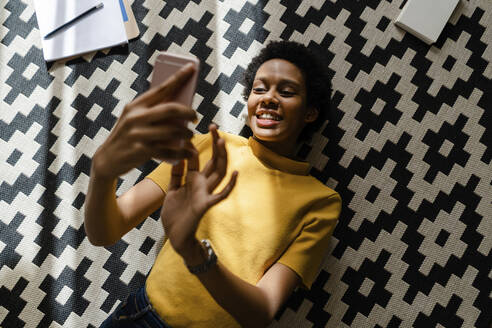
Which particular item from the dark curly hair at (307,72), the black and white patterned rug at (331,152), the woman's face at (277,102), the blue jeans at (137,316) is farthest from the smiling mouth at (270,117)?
the blue jeans at (137,316)

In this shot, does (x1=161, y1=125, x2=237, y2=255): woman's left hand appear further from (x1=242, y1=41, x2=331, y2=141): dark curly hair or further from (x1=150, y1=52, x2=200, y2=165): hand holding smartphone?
(x1=242, y1=41, x2=331, y2=141): dark curly hair

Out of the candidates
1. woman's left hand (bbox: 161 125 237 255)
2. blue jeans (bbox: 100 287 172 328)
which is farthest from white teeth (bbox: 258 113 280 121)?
blue jeans (bbox: 100 287 172 328)

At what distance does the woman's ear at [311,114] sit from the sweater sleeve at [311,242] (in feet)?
0.61

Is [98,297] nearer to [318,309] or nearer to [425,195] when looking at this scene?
[318,309]

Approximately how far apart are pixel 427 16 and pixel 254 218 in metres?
0.72

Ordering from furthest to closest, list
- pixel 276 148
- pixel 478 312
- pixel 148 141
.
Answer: pixel 478 312 < pixel 276 148 < pixel 148 141

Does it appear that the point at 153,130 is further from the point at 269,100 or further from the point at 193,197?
the point at 269,100

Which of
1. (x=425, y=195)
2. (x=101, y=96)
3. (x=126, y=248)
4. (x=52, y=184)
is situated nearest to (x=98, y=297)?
(x=126, y=248)

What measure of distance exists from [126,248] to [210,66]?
20.6 inches

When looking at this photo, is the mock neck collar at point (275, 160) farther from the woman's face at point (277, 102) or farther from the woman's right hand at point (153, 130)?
the woman's right hand at point (153, 130)

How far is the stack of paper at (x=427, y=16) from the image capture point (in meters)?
1.17

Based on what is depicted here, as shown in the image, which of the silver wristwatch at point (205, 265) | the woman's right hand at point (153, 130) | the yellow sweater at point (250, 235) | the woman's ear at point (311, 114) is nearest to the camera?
the woman's right hand at point (153, 130)

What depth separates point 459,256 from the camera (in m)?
1.15

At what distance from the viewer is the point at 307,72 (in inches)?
41.1
